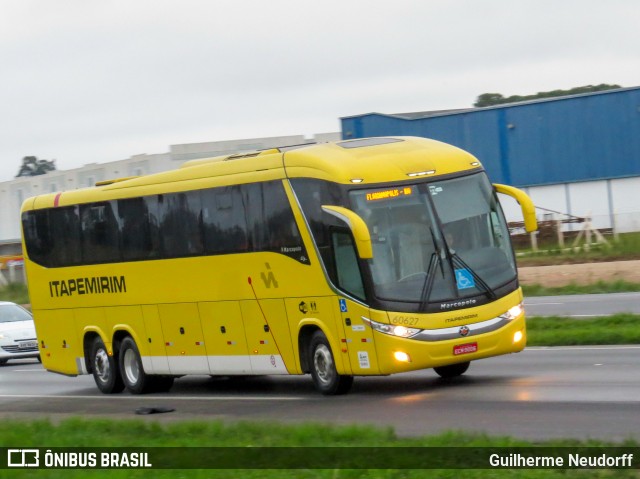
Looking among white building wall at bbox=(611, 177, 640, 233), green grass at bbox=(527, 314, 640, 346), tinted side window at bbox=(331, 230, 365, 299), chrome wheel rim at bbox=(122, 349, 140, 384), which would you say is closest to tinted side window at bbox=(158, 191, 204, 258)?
chrome wheel rim at bbox=(122, 349, 140, 384)

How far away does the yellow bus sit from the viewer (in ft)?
52.3

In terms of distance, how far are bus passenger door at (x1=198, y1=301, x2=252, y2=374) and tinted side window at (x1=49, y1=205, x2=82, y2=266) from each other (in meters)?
3.64

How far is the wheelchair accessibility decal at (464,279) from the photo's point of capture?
16.1 metres

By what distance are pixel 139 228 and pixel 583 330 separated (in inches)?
316

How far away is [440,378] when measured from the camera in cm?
1786

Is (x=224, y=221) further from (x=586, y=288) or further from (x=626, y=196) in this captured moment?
(x=626, y=196)

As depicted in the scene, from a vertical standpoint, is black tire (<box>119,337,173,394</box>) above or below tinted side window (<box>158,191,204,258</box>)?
below

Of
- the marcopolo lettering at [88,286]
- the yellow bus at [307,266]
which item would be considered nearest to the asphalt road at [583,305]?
the yellow bus at [307,266]

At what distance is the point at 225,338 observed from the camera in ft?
61.5

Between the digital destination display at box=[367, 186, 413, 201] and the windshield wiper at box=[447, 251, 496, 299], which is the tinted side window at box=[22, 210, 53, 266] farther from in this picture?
the windshield wiper at box=[447, 251, 496, 299]

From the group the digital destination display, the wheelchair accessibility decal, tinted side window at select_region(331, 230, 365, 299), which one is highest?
the digital destination display

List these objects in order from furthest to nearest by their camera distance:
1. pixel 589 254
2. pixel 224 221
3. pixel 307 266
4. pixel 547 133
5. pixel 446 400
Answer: pixel 547 133
pixel 589 254
pixel 224 221
pixel 307 266
pixel 446 400

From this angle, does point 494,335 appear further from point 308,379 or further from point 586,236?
point 586,236

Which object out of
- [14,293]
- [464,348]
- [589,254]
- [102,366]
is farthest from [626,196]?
[464,348]
